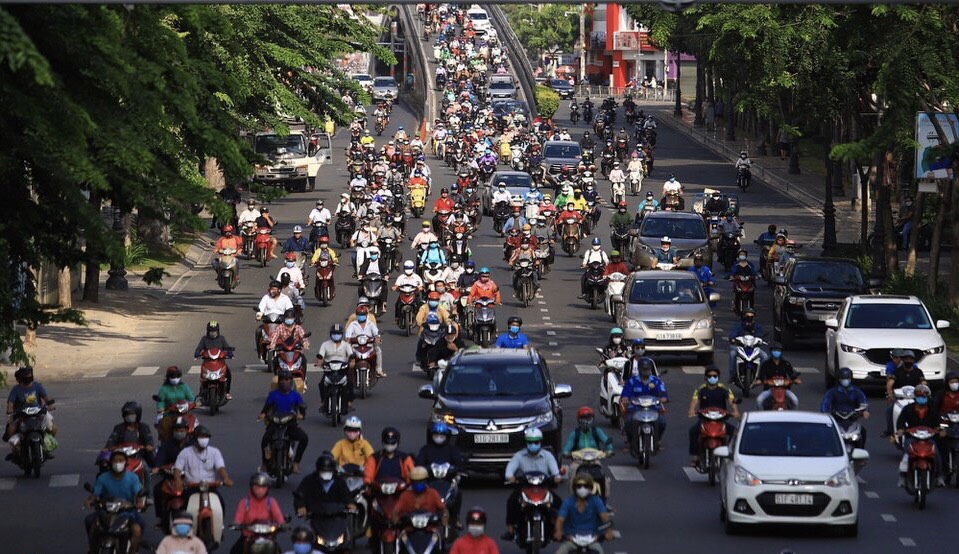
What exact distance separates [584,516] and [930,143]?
24.3 meters

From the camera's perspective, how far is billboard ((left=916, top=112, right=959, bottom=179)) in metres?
38.7

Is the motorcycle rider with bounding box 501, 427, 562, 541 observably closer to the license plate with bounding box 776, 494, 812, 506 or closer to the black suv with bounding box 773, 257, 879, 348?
the license plate with bounding box 776, 494, 812, 506

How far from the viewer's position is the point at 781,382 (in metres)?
24.7

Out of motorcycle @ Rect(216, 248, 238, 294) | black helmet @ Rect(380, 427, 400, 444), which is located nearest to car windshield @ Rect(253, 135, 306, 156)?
motorcycle @ Rect(216, 248, 238, 294)

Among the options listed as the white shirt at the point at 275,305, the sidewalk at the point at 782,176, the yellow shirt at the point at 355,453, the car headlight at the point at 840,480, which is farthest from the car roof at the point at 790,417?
the sidewalk at the point at 782,176

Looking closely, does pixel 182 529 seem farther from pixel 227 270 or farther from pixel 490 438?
pixel 227 270

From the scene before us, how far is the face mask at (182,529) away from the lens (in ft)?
54.8

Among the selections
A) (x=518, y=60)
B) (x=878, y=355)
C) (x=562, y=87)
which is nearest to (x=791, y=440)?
(x=878, y=355)

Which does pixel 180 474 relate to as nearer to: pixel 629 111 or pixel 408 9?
pixel 629 111

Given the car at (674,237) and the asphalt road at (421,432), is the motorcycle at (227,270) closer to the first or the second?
the asphalt road at (421,432)

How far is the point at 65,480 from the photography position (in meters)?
24.7

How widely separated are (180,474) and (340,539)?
2437 millimetres

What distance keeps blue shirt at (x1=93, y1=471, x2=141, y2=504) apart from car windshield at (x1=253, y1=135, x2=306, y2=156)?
161 feet

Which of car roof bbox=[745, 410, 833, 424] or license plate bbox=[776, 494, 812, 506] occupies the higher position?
car roof bbox=[745, 410, 833, 424]
